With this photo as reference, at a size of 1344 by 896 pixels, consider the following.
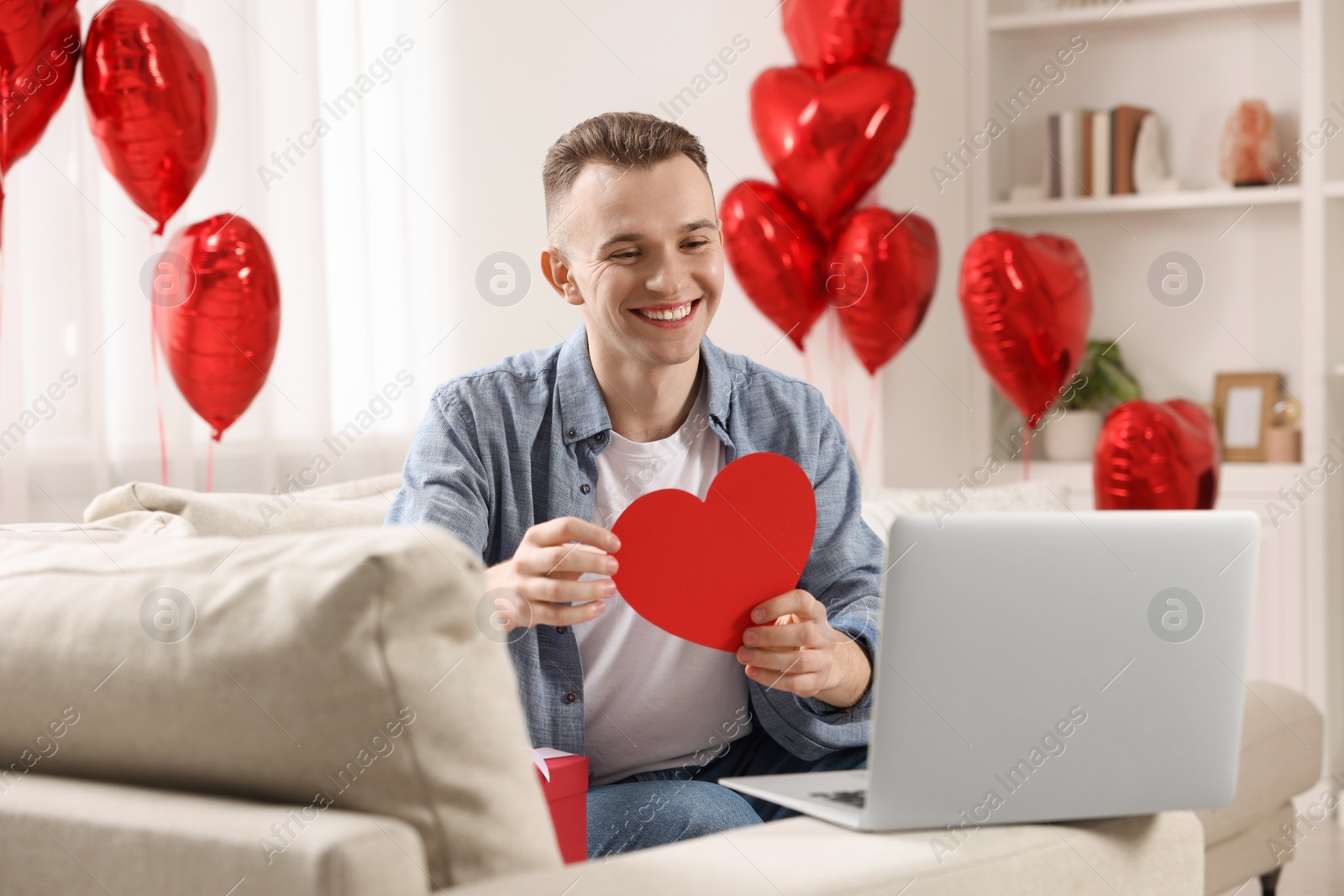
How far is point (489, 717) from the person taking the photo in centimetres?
81

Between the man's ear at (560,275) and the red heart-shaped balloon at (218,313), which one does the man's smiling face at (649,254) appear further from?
the red heart-shaped balloon at (218,313)

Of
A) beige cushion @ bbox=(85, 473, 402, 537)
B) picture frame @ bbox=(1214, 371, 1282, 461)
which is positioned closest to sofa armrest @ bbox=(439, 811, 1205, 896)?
beige cushion @ bbox=(85, 473, 402, 537)

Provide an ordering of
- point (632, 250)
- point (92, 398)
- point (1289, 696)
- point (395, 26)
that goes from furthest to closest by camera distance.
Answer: point (395, 26)
point (1289, 696)
point (92, 398)
point (632, 250)

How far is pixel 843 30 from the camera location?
2836mm

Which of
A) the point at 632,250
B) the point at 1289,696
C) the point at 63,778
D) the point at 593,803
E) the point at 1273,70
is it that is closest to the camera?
the point at 63,778

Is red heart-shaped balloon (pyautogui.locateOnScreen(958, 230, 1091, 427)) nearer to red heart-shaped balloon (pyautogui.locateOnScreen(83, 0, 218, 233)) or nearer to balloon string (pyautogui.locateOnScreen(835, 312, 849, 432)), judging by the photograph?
balloon string (pyautogui.locateOnScreen(835, 312, 849, 432))

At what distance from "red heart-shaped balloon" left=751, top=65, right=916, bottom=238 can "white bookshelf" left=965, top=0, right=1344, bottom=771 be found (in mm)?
1014

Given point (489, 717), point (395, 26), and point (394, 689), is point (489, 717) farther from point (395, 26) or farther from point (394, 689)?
point (395, 26)

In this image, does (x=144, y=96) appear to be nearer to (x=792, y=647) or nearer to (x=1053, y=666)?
(x=792, y=647)

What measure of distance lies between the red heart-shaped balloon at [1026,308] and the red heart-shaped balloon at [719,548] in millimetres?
1701

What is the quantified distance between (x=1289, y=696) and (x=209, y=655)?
2.15m

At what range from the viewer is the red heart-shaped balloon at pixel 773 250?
2.90m

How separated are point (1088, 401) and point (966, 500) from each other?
160cm

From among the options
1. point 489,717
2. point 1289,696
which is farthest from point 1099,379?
point 489,717
